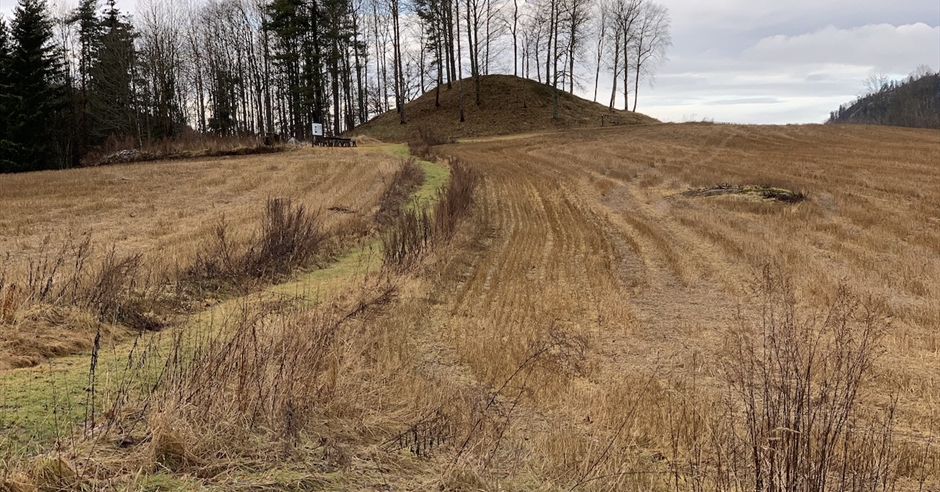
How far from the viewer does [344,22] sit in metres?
50.0

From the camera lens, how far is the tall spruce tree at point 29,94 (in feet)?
114

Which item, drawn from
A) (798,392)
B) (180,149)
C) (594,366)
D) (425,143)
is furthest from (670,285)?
(180,149)

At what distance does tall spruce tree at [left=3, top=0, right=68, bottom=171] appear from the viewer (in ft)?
114

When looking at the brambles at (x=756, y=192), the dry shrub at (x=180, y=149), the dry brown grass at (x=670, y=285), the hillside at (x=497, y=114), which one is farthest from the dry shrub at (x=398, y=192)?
the hillside at (x=497, y=114)

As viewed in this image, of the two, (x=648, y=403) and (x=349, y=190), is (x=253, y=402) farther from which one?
(x=349, y=190)

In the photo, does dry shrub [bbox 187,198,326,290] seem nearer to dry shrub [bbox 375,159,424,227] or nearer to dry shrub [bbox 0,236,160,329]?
dry shrub [bbox 0,236,160,329]

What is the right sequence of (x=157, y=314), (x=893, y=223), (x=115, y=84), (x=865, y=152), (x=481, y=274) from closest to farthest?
1. (x=157, y=314)
2. (x=481, y=274)
3. (x=893, y=223)
4. (x=865, y=152)
5. (x=115, y=84)

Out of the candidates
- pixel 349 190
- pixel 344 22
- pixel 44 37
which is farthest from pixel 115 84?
pixel 349 190

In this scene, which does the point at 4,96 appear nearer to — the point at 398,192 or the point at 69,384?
the point at 398,192

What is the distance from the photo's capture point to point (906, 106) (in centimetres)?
10631

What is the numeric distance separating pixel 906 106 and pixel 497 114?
98.7m

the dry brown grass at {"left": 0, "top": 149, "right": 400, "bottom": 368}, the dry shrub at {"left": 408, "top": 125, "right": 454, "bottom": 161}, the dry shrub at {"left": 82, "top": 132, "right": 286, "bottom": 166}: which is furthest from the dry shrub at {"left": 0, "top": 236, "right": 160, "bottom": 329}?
the dry shrub at {"left": 82, "top": 132, "right": 286, "bottom": 166}

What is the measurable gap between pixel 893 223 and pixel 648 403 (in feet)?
44.6

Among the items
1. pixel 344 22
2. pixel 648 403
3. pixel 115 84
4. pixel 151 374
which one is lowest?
pixel 648 403
